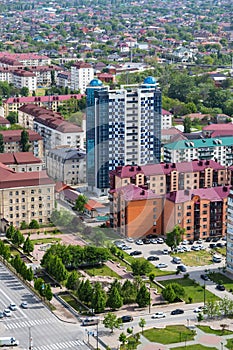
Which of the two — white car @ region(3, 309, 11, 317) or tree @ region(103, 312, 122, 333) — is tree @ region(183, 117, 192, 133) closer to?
white car @ region(3, 309, 11, 317)

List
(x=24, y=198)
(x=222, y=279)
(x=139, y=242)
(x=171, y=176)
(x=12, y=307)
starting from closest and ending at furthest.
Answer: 1. (x=12, y=307)
2. (x=222, y=279)
3. (x=139, y=242)
4. (x=24, y=198)
5. (x=171, y=176)

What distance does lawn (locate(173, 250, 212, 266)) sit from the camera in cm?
1080

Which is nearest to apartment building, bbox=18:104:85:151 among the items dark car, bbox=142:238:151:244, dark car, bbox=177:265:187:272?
dark car, bbox=142:238:151:244

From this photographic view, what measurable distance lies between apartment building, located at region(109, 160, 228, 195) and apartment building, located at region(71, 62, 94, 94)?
11.4 meters

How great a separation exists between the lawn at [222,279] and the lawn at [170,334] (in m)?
1.39

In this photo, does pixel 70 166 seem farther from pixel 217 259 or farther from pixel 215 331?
pixel 215 331

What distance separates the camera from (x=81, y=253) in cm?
1045

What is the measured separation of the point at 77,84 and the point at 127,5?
37756mm

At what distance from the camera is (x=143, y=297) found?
9.16 m

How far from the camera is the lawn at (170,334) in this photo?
8430 millimetres

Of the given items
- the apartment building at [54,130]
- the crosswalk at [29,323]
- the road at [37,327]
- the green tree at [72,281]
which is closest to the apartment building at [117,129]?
the apartment building at [54,130]

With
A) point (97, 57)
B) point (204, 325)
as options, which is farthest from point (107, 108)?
point (97, 57)

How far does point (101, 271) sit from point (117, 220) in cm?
174

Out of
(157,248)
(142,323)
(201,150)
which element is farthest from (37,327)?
(201,150)
